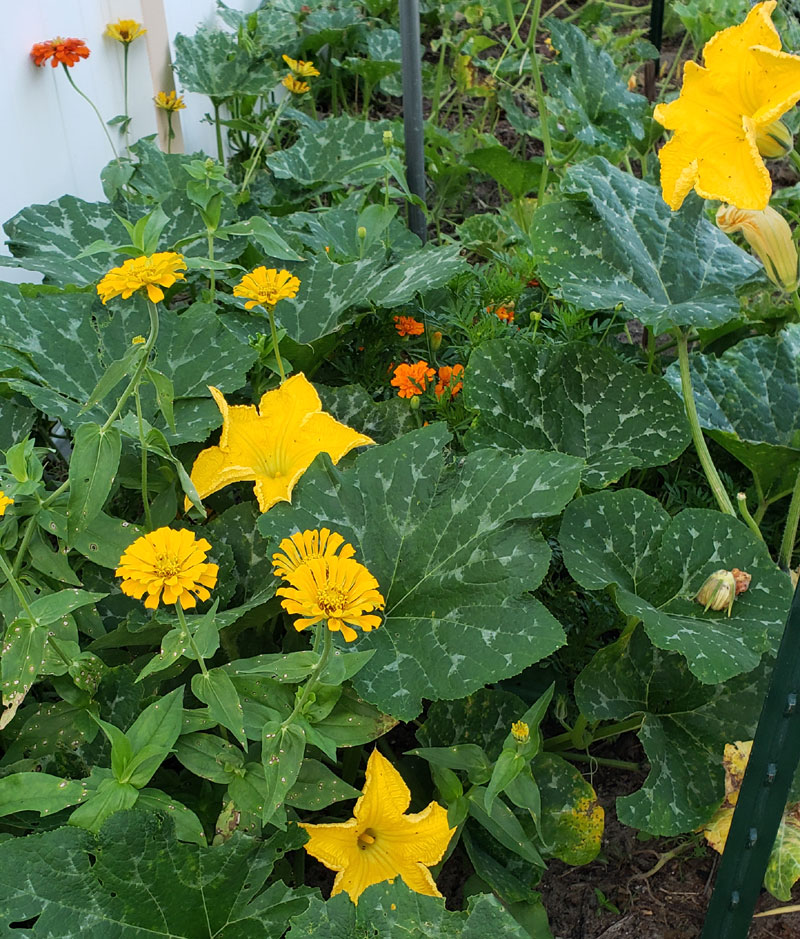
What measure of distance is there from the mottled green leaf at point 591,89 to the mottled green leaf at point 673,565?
137cm

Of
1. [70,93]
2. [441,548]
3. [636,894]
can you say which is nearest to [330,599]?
[441,548]

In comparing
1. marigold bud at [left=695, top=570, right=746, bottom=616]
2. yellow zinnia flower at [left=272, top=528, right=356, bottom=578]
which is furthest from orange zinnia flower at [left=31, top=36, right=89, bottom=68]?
marigold bud at [left=695, top=570, right=746, bottom=616]

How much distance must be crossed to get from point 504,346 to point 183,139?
148 cm

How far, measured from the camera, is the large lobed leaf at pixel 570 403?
5.41 feet

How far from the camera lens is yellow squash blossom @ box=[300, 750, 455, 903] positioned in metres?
1.24

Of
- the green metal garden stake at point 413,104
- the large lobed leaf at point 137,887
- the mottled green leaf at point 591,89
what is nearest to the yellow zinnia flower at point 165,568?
the large lobed leaf at point 137,887

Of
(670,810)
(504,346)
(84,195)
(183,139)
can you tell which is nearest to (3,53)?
(84,195)

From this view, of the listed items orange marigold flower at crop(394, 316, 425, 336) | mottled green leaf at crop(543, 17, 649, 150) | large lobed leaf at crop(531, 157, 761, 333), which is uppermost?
mottled green leaf at crop(543, 17, 649, 150)

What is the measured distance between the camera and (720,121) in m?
1.23

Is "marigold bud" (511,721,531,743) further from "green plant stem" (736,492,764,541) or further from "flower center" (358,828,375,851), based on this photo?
"green plant stem" (736,492,764,541)

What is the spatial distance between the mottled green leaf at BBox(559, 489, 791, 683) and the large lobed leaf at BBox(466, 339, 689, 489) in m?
0.19

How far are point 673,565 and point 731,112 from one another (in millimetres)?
625

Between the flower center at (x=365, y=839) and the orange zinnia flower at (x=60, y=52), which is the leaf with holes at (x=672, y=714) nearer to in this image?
the flower center at (x=365, y=839)

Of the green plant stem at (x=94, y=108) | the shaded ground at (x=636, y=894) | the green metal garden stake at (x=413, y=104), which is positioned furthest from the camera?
the green plant stem at (x=94, y=108)
